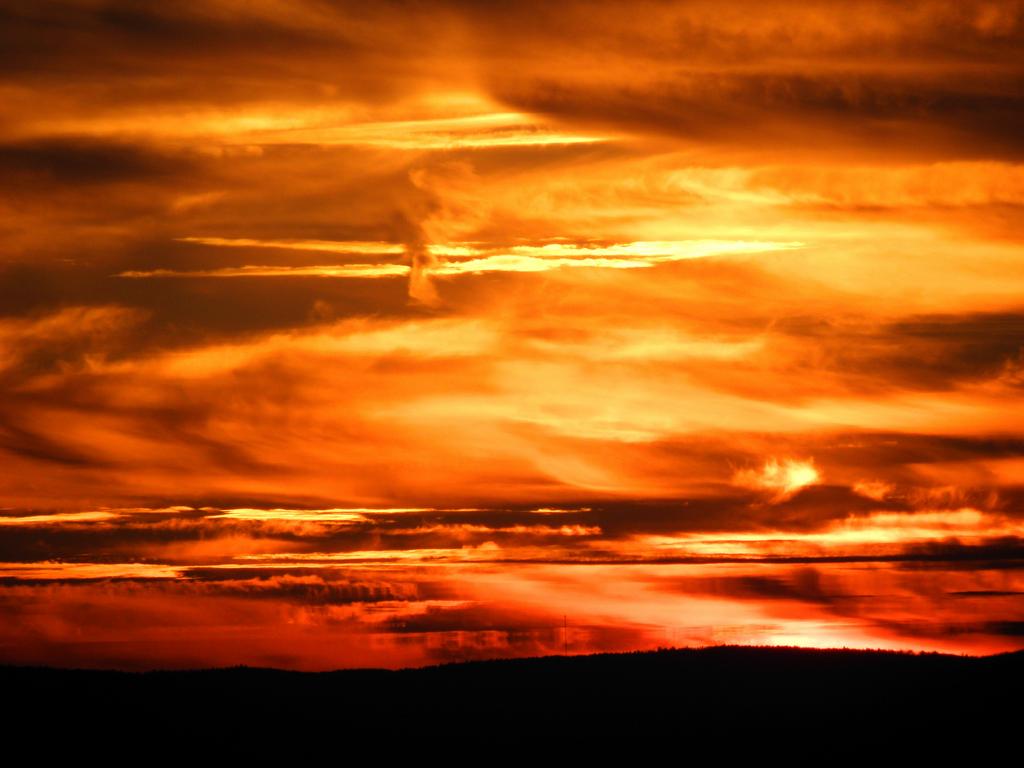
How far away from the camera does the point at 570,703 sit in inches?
2729

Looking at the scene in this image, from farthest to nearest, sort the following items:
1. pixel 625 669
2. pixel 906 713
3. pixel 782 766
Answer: pixel 625 669
pixel 906 713
pixel 782 766

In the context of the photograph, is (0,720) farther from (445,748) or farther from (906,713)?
(906,713)

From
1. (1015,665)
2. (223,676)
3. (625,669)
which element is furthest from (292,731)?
(1015,665)

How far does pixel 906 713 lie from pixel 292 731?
1016 inches

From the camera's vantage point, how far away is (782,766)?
59.5 meters

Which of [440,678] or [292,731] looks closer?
[292,731]

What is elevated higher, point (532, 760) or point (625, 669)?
point (625, 669)

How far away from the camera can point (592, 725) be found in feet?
215

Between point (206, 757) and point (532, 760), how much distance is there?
13.2m

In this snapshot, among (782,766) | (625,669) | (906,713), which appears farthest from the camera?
(625,669)

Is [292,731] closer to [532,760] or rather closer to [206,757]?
[206,757]

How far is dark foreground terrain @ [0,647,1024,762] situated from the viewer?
63.5m

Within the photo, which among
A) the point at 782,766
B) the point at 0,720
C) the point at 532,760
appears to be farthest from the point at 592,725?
the point at 0,720

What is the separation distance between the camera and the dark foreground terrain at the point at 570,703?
63.5 m
